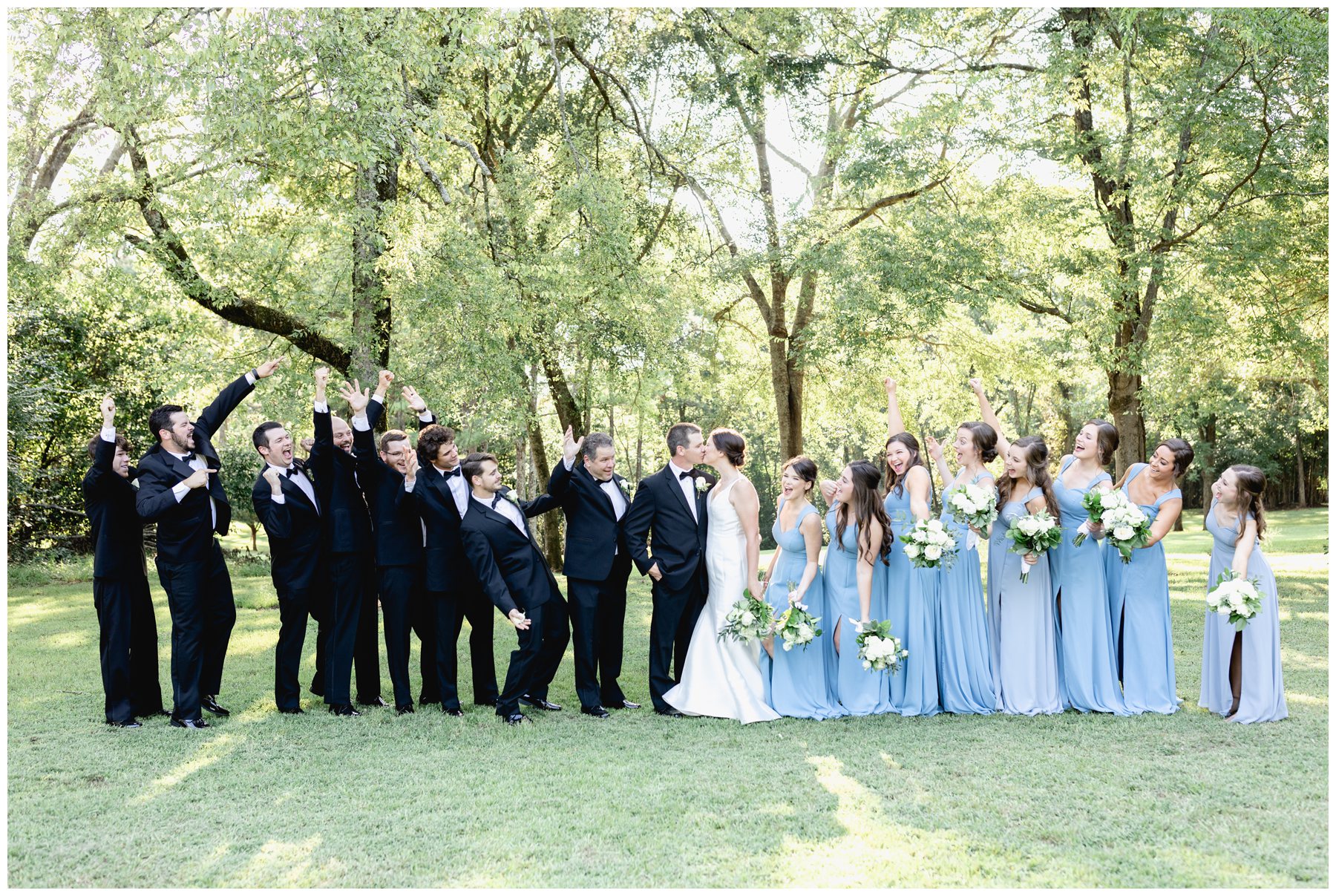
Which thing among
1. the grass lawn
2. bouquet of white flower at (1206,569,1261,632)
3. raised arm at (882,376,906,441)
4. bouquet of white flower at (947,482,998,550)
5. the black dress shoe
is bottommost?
the grass lawn

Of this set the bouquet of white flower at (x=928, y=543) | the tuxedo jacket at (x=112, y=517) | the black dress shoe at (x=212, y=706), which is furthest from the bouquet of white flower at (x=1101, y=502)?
the tuxedo jacket at (x=112, y=517)

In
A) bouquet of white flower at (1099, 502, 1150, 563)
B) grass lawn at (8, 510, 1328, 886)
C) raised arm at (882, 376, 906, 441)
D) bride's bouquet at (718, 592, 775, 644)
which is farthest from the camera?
raised arm at (882, 376, 906, 441)

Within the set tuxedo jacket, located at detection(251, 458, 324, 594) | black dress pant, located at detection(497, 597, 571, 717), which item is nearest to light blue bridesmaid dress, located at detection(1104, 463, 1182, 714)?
black dress pant, located at detection(497, 597, 571, 717)

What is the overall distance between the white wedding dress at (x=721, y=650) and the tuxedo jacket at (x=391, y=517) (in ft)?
6.94

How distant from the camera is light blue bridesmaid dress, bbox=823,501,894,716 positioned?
7020mm

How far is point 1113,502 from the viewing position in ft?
21.6

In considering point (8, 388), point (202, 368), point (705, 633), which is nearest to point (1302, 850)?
point (705, 633)

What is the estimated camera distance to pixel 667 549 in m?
7.30

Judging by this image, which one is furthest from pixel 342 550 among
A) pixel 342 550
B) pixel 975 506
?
pixel 975 506

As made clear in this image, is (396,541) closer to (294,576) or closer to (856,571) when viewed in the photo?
(294,576)

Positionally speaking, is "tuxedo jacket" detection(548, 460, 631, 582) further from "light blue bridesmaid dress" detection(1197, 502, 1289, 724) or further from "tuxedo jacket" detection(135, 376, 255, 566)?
"light blue bridesmaid dress" detection(1197, 502, 1289, 724)

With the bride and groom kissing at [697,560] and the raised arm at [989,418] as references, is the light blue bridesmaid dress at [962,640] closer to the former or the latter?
the raised arm at [989,418]

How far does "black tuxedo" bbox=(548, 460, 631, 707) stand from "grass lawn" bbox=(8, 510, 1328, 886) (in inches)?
14.4

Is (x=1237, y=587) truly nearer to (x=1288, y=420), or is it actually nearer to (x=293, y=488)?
(x=293, y=488)
